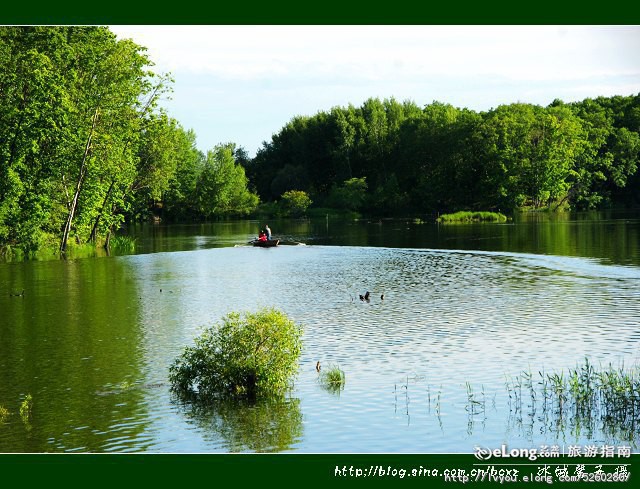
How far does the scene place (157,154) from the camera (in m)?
87.8

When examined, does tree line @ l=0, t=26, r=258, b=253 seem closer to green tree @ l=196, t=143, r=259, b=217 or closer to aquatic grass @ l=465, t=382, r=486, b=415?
aquatic grass @ l=465, t=382, r=486, b=415

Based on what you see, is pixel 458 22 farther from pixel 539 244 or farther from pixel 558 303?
pixel 539 244

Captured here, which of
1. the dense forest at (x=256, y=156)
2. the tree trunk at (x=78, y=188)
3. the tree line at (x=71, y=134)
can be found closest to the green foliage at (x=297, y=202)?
the dense forest at (x=256, y=156)

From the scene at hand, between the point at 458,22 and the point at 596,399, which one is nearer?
the point at 596,399

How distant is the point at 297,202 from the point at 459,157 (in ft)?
113

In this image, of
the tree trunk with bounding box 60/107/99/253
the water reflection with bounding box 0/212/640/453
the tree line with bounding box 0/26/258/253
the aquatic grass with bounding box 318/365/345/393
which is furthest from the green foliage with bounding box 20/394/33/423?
the tree trunk with bounding box 60/107/99/253

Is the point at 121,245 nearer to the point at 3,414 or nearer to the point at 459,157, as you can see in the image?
the point at 3,414

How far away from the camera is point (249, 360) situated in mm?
21891

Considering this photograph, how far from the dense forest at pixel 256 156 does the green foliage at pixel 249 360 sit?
4618cm

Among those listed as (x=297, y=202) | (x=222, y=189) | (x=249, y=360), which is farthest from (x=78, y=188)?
(x=222, y=189)

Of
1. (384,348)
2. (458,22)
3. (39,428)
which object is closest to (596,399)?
(384,348)

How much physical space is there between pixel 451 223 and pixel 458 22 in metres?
95.9

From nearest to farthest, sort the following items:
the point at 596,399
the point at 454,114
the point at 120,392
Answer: the point at 596,399 → the point at 120,392 → the point at 454,114
